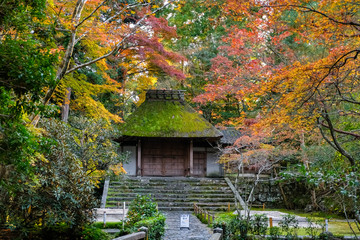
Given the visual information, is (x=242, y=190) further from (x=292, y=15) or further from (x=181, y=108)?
(x=292, y=15)

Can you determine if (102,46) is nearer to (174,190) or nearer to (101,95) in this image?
(101,95)

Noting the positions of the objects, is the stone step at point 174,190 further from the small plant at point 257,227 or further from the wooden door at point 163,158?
the small plant at point 257,227

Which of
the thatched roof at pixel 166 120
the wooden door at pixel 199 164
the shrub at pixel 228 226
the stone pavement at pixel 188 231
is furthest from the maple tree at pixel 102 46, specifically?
the wooden door at pixel 199 164

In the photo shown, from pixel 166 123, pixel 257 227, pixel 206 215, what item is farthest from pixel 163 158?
pixel 257 227

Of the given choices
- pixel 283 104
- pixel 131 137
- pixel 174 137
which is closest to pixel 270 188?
pixel 174 137

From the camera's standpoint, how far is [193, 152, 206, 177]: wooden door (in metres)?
21.3

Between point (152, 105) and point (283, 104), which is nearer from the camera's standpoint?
point (283, 104)

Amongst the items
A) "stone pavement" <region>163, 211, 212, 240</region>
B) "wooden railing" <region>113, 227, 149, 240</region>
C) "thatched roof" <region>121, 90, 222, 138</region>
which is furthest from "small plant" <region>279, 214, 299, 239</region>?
"thatched roof" <region>121, 90, 222, 138</region>

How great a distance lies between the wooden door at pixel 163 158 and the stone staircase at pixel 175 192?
1.45 meters

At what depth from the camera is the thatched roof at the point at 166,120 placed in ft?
63.1

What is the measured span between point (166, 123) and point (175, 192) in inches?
185

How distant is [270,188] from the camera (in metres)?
20.1

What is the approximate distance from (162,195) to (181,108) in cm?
684

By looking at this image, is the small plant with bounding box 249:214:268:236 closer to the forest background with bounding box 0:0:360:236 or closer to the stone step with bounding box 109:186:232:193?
the forest background with bounding box 0:0:360:236
